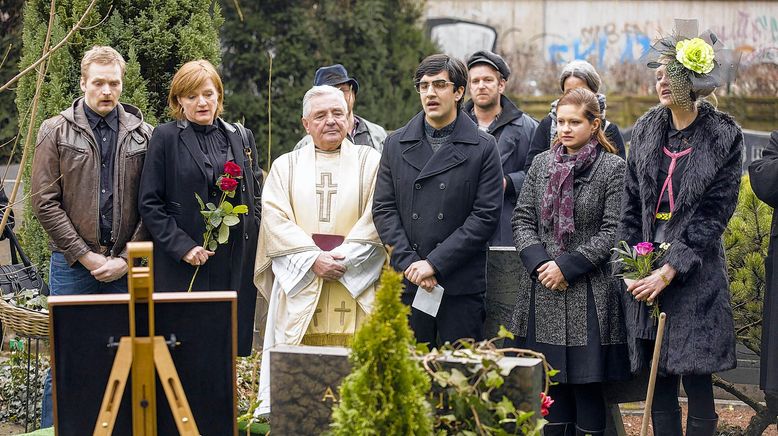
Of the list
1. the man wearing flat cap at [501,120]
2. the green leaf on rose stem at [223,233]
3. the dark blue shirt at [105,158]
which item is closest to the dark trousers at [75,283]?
the dark blue shirt at [105,158]

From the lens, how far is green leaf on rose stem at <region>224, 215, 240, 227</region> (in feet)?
19.1

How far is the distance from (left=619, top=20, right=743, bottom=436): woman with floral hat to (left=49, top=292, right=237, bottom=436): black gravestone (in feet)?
6.95

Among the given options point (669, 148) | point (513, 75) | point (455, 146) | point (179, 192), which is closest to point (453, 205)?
point (455, 146)

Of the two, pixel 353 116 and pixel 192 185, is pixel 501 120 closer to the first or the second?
pixel 353 116

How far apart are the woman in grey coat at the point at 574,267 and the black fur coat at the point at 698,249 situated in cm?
18

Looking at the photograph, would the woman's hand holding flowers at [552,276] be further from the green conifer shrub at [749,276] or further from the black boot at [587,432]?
the green conifer shrub at [749,276]

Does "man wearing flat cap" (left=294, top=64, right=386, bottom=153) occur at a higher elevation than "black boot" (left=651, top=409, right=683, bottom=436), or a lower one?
higher

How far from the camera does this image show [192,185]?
5891 mm

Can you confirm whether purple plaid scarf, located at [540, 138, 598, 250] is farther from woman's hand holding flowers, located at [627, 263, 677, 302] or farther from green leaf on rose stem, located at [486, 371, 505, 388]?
green leaf on rose stem, located at [486, 371, 505, 388]

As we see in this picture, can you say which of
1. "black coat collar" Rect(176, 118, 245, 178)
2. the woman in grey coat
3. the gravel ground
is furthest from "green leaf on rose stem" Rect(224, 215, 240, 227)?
the gravel ground

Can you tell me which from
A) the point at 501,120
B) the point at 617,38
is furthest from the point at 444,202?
the point at 617,38

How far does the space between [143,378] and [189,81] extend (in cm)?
248

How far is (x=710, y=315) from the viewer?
516cm

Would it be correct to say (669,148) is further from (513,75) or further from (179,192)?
(513,75)
